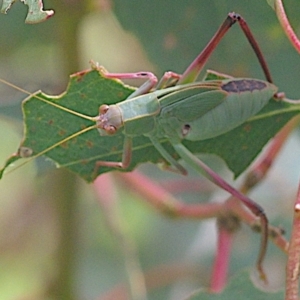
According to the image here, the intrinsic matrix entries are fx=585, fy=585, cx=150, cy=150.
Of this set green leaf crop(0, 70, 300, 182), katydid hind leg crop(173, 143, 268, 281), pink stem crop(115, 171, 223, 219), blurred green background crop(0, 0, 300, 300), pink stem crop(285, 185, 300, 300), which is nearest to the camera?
pink stem crop(285, 185, 300, 300)

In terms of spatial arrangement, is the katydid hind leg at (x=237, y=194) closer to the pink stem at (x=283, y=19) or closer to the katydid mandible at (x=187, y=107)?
the katydid mandible at (x=187, y=107)

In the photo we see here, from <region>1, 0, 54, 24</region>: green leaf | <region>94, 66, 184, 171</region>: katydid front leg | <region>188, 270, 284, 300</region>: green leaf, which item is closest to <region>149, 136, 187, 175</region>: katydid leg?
<region>94, 66, 184, 171</region>: katydid front leg

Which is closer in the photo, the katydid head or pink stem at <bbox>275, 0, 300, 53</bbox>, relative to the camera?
pink stem at <bbox>275, 0, 300, 53</bbox>

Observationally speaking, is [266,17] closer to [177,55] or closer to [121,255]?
[177,55]

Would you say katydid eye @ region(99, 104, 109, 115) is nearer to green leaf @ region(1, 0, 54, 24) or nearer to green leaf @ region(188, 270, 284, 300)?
green leaf @ region(1, 0, 54, 24)

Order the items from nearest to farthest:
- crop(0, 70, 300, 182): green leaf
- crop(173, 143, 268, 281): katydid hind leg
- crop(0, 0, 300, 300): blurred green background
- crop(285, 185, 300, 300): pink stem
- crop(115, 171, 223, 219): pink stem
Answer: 1. crop(285, 185, 300, 300): pink stem
2. crop(0, 70, 300, 182): green leaf
3. crop(173, 143, 268, 281): katydid hind leg
4. crop(0, 0, 300, 300): blurred green background
5. crop(115, 171, 223, 219): pink stem

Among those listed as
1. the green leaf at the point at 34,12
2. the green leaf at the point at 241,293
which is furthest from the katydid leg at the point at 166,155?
the green leaf at the point at 34,12

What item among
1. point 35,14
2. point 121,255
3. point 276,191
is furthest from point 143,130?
point 276,191
